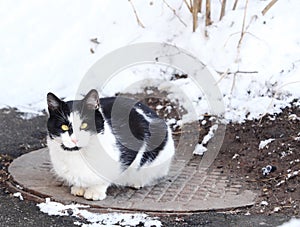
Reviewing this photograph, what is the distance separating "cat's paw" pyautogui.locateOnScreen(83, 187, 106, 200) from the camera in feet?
10.8

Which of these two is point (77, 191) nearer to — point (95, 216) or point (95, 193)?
point (95, 193)

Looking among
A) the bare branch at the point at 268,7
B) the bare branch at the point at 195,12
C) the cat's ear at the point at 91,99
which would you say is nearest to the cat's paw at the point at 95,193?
the cat's ear at the point at 91,99

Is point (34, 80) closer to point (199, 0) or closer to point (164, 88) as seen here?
point (164, 88)

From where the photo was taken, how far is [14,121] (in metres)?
4.74

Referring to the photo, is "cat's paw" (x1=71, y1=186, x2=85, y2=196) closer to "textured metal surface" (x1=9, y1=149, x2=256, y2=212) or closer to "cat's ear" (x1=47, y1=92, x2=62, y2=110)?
"textured metal surface" (x1=9, y1=149, x2=256, y2=212)

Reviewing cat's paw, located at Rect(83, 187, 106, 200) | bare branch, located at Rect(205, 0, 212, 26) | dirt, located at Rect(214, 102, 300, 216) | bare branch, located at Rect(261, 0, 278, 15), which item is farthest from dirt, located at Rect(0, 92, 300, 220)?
bare branch, located at Rect(261, 0, 278, 15)

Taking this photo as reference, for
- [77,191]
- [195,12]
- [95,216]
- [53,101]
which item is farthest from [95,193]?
[195,12]

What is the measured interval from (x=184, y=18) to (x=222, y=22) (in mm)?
436

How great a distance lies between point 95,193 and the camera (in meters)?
3.30

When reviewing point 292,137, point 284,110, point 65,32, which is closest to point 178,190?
point 292,137

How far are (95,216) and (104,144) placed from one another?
1.38ft

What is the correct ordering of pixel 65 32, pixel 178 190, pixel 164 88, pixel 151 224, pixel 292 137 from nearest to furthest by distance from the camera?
pixel 151 224 → pixel 178 190 → pixel 292 137 → pixel 164 88 → pixel 65 32

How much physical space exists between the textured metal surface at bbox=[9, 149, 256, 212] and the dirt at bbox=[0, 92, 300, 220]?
0.10 metres

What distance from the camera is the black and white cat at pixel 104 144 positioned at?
10.3 ft
